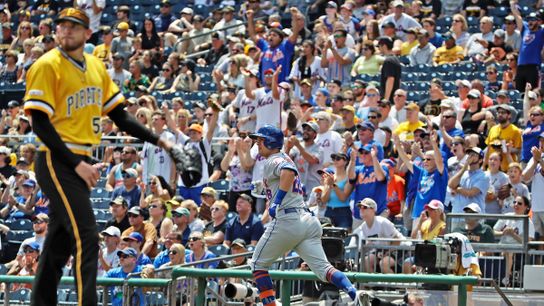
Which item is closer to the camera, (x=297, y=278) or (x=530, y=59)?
(x=297, y=278)

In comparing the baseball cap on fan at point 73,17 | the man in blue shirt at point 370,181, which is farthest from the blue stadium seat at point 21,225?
the baseball cap on fan at point 73,17

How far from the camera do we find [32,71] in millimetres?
7004

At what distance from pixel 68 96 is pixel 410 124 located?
10.0 metres

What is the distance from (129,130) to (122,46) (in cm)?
1671

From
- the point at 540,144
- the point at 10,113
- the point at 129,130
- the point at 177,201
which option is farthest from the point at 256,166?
the point at 129,130

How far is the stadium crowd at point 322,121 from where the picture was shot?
14789mm

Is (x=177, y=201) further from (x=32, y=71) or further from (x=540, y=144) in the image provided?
(x=32, y=71)

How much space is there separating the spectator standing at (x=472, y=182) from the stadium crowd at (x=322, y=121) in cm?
2

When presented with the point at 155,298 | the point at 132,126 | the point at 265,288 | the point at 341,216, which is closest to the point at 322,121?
the point at 341,216

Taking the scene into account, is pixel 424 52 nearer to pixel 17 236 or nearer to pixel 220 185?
pixel 220 185

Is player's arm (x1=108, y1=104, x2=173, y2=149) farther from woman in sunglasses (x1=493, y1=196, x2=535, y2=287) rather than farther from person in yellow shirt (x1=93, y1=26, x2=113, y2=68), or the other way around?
person in yellow shirt (x1=93, y1=26, x2=113, y2=68)

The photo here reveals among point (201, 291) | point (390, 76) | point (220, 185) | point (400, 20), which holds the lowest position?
point (201, 291)

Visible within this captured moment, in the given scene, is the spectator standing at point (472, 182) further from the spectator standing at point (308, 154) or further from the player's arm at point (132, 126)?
the player's arm at point (132, 126)

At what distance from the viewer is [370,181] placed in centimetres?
1495
